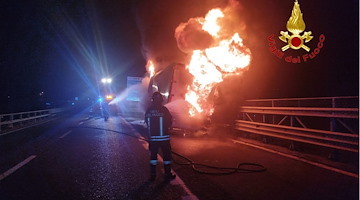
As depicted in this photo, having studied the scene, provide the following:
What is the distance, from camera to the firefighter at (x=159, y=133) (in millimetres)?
5848

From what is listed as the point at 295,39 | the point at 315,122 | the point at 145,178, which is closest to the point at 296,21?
the point at 295,39

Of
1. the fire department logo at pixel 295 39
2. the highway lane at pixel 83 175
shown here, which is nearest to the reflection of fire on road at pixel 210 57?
the fire department logo at pixel 295 39

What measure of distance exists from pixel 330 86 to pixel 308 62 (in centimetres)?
153

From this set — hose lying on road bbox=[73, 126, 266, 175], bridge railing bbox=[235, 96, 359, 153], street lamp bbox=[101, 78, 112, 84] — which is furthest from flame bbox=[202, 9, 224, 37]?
street lamp bbox=[101, 78, 112, 84]

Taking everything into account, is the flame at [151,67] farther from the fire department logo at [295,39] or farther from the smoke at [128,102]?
the fire department logo at [295,39]

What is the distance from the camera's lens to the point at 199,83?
12953 mm

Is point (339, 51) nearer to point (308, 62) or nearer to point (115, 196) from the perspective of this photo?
point (308, 62)

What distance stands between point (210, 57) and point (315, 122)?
5074mm

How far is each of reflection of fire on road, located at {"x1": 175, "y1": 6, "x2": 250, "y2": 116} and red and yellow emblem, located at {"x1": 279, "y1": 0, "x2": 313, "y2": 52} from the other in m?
2.95

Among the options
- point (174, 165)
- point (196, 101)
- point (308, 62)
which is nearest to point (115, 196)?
point (174, 165)

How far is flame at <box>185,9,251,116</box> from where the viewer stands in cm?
1248

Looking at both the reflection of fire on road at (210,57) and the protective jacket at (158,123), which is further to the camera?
the reflection of fire on road at (210,57)

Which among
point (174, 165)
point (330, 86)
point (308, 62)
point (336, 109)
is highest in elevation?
point (308, 62)

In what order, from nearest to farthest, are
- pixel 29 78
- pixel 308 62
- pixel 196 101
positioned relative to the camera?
pixel 196 101, pixel 308 62, pixel 29 78
